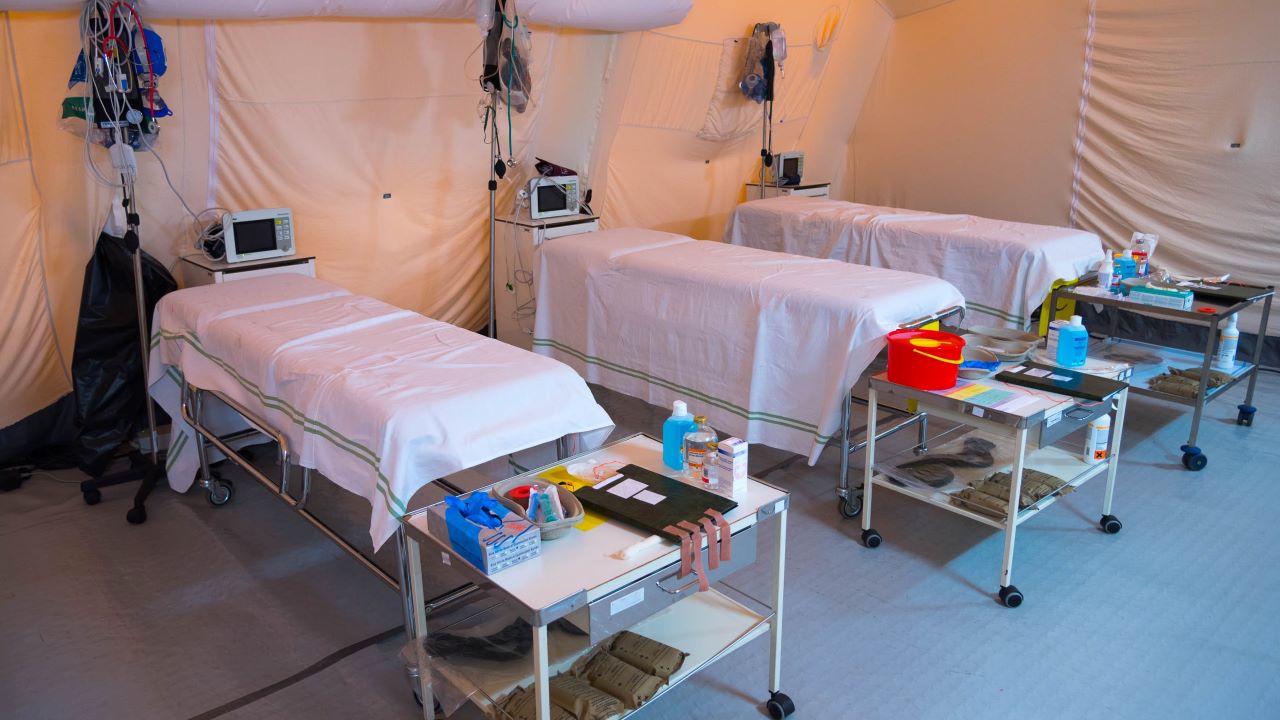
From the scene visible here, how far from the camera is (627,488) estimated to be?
2.36m

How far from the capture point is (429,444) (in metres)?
2.47

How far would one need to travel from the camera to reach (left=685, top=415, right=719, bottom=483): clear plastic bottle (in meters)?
2.42

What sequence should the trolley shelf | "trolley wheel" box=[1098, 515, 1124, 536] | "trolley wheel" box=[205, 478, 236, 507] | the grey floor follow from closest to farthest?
the grey floor, "trolley wheel" box=[1098, 515, 1124, 536], "trolley wheel" box=[205, 478, 236, 507], the trolley shelf

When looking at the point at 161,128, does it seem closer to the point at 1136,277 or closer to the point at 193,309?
the point at 193,309

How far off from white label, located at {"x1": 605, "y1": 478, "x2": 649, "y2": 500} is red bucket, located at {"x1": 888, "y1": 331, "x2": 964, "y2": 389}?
119cm

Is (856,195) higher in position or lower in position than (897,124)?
lower

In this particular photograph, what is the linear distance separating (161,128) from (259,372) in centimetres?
165

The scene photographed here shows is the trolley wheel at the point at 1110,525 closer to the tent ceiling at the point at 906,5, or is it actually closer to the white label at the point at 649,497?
the white label at the point at 649,497

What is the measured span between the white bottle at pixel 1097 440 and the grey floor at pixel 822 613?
32cm

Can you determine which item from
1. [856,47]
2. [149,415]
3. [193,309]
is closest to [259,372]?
[193,309]

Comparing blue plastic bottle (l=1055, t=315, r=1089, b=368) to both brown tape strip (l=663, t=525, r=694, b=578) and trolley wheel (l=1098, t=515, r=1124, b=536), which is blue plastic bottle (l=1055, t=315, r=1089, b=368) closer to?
trolley wheel (l=1098, t=515, r=1124, b=536)

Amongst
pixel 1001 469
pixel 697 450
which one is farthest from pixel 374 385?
pixel 1001 469

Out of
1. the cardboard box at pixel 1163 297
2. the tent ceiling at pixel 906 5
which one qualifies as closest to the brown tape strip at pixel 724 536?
the cardboard box at pixel 1163 297

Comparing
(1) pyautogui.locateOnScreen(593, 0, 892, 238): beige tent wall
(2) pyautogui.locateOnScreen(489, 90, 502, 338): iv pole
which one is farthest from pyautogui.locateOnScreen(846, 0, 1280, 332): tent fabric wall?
(2) pyautogui.locateOnScreen(489, 90, 502, 338): iv pole
